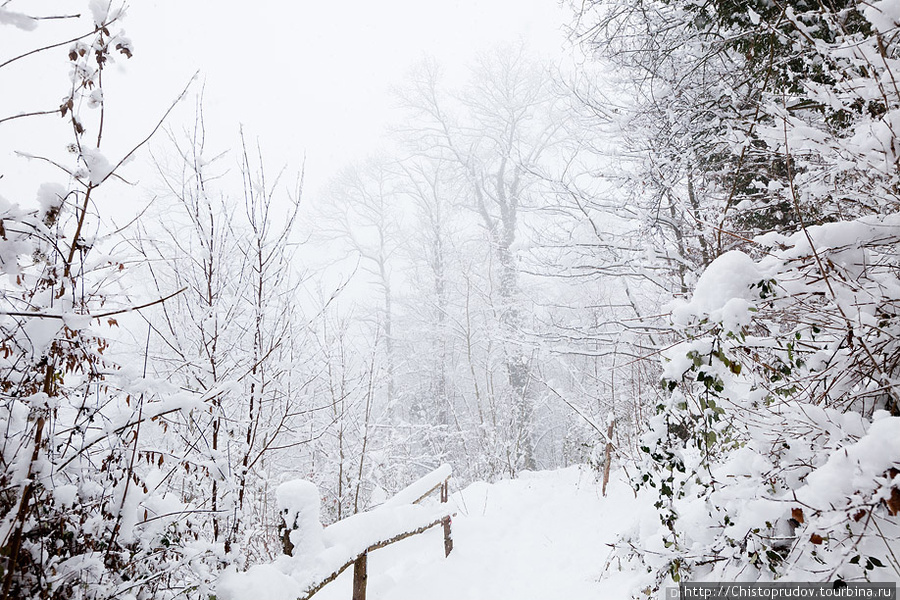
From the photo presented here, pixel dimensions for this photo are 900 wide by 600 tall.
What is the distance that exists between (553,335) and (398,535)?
358 centimetres

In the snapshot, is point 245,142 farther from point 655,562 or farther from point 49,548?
point 655,562

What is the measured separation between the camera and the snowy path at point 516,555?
411 cm

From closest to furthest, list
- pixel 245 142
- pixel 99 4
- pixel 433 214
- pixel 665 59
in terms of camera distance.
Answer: pixel 99 4, pixel 245 142, pixel 665 59, pixel 433 214

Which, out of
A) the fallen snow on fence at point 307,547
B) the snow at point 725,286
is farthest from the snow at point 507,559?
the snow at point 725,286

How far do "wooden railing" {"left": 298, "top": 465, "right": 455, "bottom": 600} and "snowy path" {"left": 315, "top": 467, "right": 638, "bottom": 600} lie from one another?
432 mm

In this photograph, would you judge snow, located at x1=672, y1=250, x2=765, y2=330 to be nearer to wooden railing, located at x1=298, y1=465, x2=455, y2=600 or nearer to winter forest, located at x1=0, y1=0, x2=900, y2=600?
winter forest, located at x1=0, y1=0, x2=900, y2=600

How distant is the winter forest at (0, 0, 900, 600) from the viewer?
1.70m

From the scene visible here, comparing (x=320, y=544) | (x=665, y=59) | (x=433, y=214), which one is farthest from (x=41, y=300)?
(x=433, y=214)

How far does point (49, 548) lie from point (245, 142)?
3491 millimetres

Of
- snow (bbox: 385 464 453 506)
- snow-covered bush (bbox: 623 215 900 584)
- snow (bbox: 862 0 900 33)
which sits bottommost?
snow (bbox: 385 464 453 506)

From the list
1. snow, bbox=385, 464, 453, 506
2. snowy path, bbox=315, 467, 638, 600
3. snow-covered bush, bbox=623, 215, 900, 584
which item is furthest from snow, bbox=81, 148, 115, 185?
snowy path, bbox=315, 467, 638, 600

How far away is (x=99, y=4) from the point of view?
183 cm

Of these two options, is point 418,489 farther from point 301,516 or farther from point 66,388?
point 66,388

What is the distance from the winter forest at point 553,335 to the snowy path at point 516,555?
0.16ft
